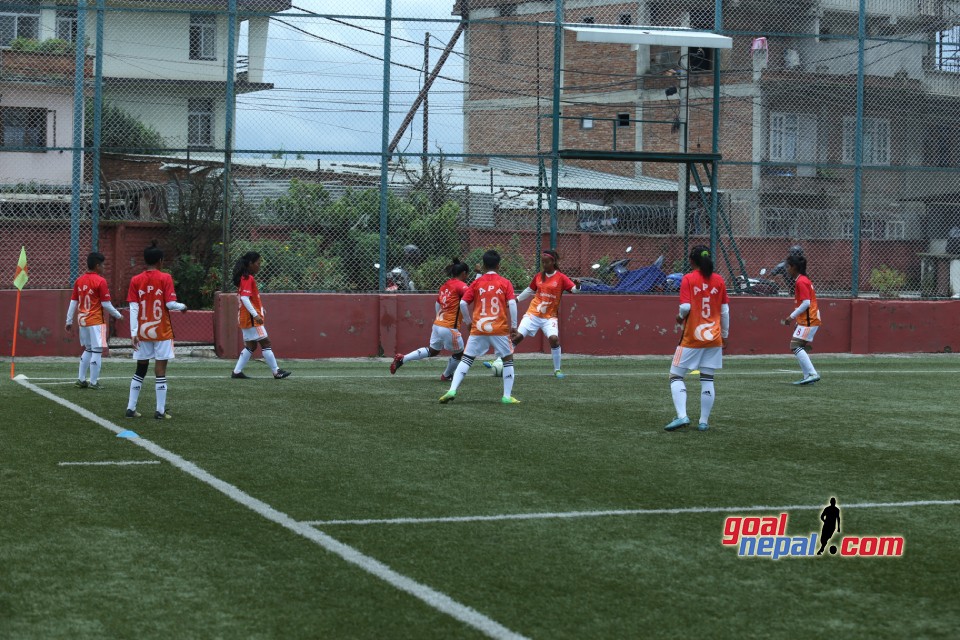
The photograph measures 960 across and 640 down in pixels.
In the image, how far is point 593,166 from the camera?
36875 millimetres

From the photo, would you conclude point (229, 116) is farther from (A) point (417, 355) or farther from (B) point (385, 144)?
(A) point (417, 355)

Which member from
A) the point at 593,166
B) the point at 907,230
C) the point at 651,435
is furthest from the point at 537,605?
the point at 593,166

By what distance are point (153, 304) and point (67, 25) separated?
12.8 metres

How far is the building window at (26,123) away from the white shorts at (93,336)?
34.5ft

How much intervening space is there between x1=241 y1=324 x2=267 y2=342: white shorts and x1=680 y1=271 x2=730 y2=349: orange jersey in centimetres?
769

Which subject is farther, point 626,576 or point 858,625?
point 626,576

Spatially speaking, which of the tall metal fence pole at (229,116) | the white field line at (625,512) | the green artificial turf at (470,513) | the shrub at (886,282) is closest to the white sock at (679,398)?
the green artificial turf at (470,513)

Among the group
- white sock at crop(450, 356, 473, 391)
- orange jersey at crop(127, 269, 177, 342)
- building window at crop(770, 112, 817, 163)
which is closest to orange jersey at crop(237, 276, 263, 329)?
white sock at crop(450, 356, 473, 391)

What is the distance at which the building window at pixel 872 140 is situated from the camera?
27469 millimetres

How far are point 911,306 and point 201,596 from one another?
2034 centimetres

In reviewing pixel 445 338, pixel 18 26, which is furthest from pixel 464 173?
pixel 445 338

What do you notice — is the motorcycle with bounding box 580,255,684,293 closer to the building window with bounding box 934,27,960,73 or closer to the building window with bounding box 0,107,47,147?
the building window with bounding box 934,27,960,73

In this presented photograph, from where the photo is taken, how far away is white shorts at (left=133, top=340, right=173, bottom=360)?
42.2 feet

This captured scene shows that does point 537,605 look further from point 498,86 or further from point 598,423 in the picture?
point 498,86
